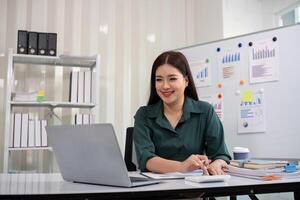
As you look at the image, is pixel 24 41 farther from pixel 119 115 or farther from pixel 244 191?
pixel 244 191

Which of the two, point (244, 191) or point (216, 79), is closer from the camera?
point (244, 191)

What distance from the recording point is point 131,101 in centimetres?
337

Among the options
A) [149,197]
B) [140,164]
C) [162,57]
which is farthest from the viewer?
[162,57]

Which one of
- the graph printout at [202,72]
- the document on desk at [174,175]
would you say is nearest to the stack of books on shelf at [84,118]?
the graph printout at [202,72]

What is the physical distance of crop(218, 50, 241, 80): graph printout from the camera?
2574mm

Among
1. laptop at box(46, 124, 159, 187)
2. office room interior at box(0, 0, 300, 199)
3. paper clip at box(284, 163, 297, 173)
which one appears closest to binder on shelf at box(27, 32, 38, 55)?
office room interior at box(0, 0, 300, 199)

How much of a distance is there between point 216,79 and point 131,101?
984 millimetres

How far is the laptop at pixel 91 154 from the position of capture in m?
0.88

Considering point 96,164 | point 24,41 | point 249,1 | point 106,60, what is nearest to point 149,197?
point 96,164

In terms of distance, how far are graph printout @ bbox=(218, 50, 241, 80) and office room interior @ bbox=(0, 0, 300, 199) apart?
0.54 m

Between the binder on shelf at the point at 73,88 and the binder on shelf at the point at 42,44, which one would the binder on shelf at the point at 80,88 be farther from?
the binder on shelf at the point at 42,44

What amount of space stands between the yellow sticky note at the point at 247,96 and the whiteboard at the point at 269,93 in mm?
12

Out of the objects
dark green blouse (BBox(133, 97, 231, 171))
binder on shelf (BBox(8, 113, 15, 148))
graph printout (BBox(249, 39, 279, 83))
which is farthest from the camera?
binder on shelf (BBox(8, 113, 15, 148))

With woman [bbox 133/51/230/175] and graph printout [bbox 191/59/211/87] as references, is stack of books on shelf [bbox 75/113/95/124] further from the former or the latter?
woman [bbox 133/51/230/175]
